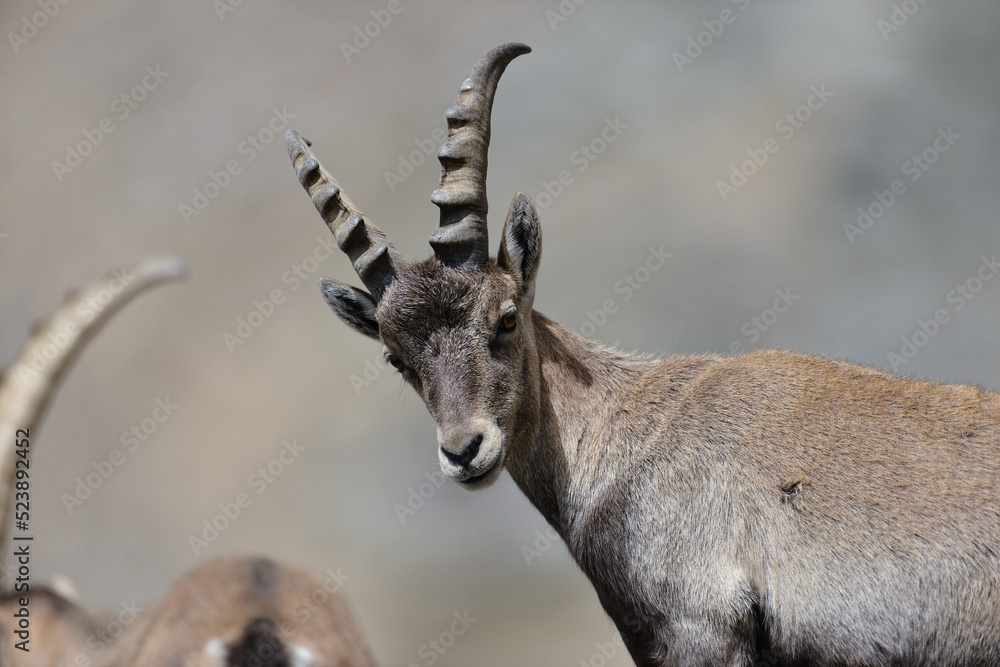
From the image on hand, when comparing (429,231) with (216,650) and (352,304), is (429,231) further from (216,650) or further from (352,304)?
(216,650)

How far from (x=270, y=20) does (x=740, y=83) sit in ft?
35.6

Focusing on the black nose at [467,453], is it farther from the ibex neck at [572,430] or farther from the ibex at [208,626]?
A: the ibex at [208,626]

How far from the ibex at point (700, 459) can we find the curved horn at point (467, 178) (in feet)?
0.04

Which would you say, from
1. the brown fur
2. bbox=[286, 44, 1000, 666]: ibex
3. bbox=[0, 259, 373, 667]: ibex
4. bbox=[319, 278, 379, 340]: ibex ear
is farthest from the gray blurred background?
bbox=[286, 44, 1000, 666]: ibex

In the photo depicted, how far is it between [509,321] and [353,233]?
1239 millimetres

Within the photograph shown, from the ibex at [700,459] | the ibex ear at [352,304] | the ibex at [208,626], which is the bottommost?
the ibex at [208,626]

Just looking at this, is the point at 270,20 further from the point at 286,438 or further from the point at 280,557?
the point at 280,557

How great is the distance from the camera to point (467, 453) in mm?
5684

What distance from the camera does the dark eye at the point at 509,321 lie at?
20.1ft

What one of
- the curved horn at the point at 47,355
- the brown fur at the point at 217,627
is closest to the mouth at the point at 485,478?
the brown fur at the point at 217,627

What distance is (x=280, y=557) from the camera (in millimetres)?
17281

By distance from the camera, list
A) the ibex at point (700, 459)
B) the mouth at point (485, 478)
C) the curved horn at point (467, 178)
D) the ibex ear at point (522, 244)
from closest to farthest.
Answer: the ibex at point (700, 459) < the mouth at point (485, 478) < the curved horn at point (467, 178) < the ibex ear at point (522, 244)

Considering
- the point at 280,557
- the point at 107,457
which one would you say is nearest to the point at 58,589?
the point at 280,557

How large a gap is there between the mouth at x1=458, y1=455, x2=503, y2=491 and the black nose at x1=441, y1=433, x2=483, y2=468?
0.46ft
